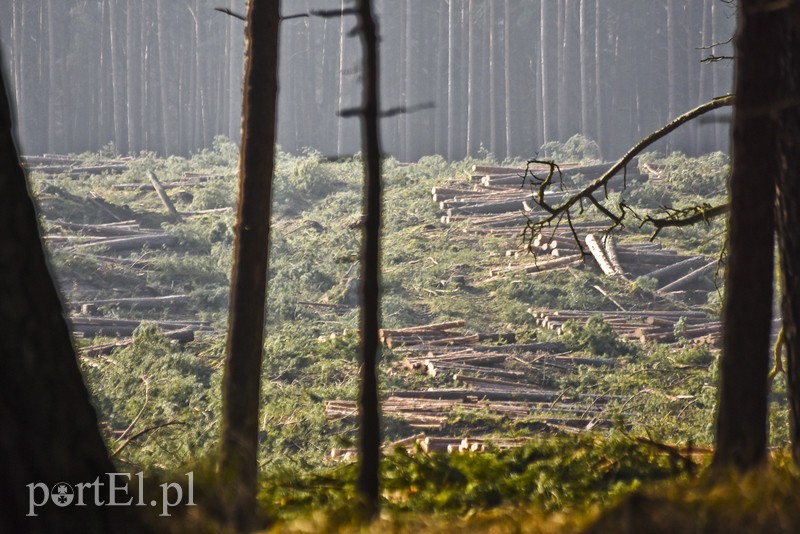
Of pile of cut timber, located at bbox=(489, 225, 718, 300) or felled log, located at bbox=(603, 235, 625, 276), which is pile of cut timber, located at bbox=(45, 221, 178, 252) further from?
felled log, located at bbox=(603, 235, 625, 276)

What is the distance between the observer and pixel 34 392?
2564 millimetres

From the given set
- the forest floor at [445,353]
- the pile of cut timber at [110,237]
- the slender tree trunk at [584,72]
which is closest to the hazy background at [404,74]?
the slender tree trunk at [584,72]

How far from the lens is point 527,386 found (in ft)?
40.8

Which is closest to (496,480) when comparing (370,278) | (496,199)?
(370,278)

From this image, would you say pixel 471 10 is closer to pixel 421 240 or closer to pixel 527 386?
pixel 421 240

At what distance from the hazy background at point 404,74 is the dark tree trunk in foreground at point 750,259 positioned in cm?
3699

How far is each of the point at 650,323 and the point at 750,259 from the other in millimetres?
11594

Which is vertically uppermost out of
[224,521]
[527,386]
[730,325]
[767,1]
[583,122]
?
[583,122]

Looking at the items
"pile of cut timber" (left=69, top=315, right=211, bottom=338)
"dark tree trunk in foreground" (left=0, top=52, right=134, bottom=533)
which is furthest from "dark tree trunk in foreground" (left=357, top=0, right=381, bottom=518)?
"pile of cut timber" (left=69, top=315, right=211, bottom=338)

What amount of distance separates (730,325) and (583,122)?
3931 cm

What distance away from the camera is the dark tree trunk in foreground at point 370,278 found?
3504 mm

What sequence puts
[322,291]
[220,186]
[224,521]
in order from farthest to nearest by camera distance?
[220,186], [322,291], [224,521]

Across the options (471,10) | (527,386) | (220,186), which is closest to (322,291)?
(527,386)

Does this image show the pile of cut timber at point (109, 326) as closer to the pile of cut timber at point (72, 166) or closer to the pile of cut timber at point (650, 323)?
the pile of cut timber at point (650, 323)
